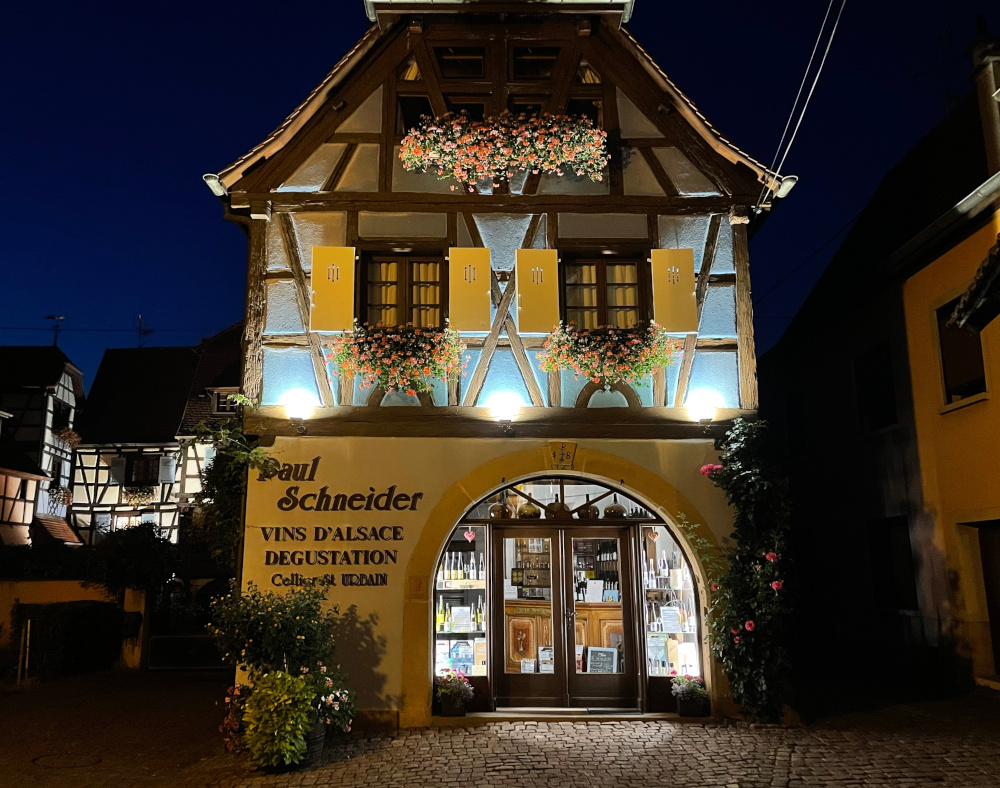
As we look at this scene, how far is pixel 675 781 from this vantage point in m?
6.87

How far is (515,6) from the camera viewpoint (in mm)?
10062

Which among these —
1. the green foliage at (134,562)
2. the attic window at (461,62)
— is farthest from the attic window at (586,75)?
the green foliage at (134,562)

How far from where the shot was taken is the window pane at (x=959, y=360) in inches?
410

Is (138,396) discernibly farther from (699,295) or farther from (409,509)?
(699,295)

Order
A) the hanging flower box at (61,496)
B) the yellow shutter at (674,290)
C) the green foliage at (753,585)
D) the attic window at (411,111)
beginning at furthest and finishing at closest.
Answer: the hanging flower box at (61,496) → the attic window at (411,111) → the yellow shutter at (674,290) → the green foliage at (753,585)

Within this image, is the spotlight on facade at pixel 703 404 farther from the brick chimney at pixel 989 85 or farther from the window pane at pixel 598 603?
the brick chimney at pixel 989 85

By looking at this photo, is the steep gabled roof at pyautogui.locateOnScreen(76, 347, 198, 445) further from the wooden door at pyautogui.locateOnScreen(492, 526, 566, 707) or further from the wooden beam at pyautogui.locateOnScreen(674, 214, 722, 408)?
the wooden beam at pyautogui.locateOnScreen(674, 214, 722, 408)

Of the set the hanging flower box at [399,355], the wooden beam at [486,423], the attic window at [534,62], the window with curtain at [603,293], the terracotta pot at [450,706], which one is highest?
the attic window at [534,62]

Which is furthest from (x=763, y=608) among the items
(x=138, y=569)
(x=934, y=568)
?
(x=138, y=569)

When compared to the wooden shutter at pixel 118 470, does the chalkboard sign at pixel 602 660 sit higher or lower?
lower

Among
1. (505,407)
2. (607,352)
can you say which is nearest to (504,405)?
(505,407)

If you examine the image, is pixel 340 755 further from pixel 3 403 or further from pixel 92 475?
pixel 3 403

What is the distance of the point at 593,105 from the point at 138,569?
1019 centimetres

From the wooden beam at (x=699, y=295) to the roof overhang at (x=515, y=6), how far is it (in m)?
2.69
